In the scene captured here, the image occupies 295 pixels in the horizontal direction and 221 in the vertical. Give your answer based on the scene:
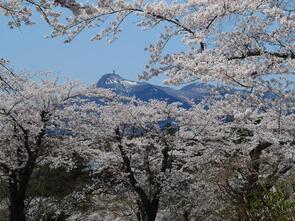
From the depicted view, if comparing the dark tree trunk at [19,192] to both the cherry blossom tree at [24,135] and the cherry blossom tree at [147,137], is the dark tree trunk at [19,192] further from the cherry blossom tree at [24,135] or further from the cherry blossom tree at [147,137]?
the cherry blossom tree at [147,137]

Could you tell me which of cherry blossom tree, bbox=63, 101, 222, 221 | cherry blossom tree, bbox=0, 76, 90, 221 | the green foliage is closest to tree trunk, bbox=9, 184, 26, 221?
cherry blossom tree, bbox=0, 76, 90, 221

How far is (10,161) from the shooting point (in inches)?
664

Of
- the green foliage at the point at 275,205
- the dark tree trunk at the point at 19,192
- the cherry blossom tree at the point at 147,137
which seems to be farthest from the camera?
the cherry blossom tree at the point at 147,137

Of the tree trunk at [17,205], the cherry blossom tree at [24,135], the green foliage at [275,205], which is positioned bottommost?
the green foliage at [275,205]

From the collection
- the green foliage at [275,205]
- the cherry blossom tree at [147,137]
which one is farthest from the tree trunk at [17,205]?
the green foliage at [275,205]

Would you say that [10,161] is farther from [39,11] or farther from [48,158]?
[39,11]

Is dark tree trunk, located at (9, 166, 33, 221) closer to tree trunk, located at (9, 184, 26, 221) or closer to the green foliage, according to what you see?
tree trunk, located at (9, 184, 26, 221)

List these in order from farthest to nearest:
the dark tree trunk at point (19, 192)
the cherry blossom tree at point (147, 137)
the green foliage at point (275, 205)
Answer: the cherry blossom tree at point (147, 137)
the dark tree trunk at point (19, 192)
the green foliage at point (275, 205)

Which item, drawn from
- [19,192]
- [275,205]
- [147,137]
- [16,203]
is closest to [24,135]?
[19,192]

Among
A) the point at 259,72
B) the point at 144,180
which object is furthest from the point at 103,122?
the point at 259,72

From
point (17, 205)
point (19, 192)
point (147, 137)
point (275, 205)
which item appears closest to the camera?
point (275, 205)

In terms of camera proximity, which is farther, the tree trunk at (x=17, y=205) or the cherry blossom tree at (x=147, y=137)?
the cherry blossom tree at (x=147, y=137)

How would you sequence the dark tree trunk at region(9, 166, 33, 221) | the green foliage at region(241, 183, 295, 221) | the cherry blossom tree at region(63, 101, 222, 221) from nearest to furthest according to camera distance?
the green foliage at region(241, 183, 295, 221) < the dark tree trunk at region(9, 166, 33, 221) < the cherry blossom tree at region(63, 101, 222, 221)

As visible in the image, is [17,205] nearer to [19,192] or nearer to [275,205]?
[19,192]
